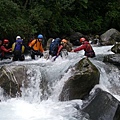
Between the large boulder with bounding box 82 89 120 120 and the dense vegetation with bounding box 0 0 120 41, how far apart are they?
7.16 m

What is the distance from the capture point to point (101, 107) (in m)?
6.44

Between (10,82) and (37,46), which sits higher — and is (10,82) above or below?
below

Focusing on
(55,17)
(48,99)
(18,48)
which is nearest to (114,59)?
(48,99)

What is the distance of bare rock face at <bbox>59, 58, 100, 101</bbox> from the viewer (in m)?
7.27

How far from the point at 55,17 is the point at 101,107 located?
11594 millimetres

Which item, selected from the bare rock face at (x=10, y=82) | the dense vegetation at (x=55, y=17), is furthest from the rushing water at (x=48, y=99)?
the dense vegetation at (x=55, y=17)

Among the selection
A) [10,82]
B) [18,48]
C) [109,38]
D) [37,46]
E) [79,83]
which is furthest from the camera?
[109,38]

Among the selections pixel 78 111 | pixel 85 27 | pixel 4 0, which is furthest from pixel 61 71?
pixel 85 27

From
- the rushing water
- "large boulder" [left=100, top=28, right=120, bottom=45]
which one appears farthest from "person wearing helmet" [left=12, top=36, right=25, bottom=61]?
"large boulder" [left=100, top=28, right=120, bottom=45]

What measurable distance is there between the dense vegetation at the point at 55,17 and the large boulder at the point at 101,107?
23.5 ft

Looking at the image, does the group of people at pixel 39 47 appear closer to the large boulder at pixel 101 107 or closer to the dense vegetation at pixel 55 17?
the dense vegetation at pixel 55 17

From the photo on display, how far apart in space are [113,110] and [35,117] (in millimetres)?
1836

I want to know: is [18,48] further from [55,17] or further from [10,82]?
[55,17]

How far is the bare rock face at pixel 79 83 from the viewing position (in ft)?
23.8
